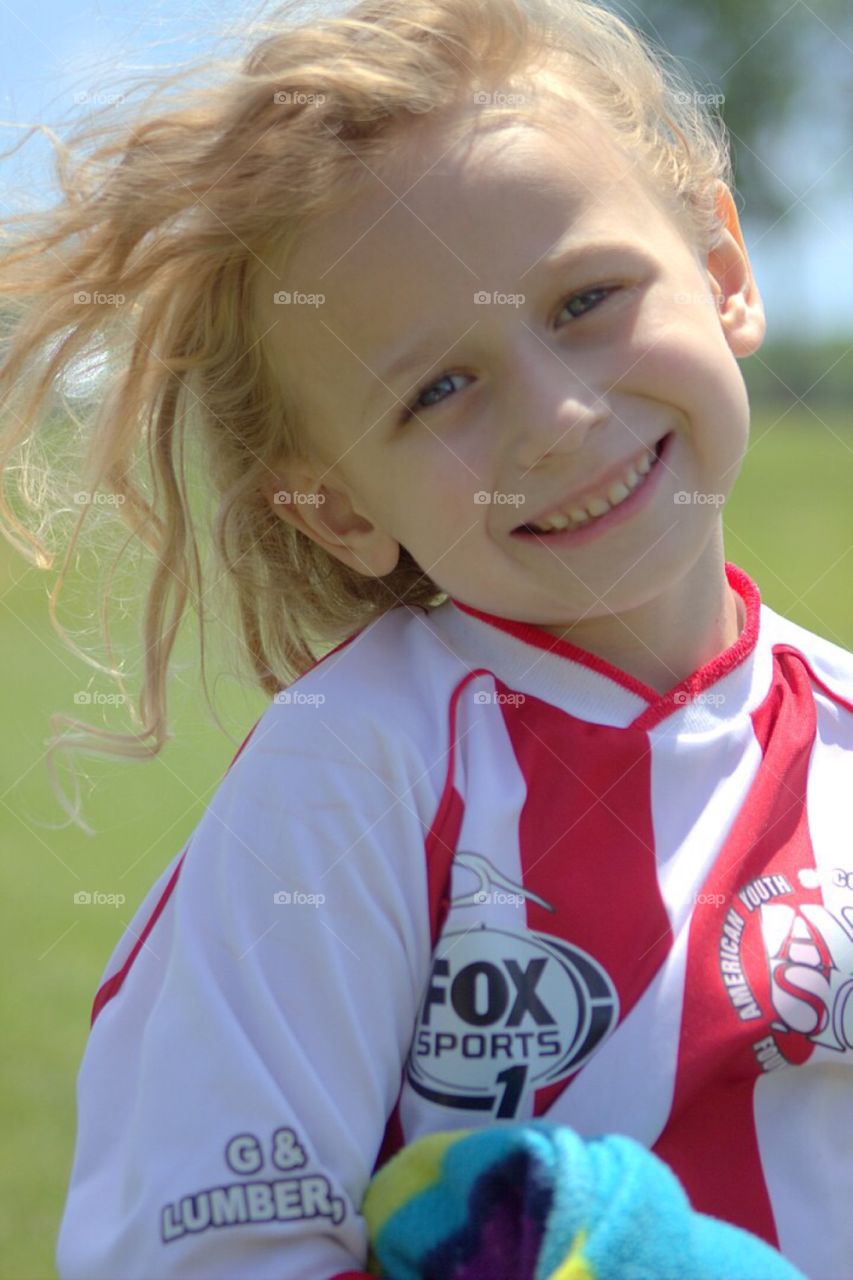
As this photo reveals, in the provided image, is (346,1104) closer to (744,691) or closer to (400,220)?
(744,691)

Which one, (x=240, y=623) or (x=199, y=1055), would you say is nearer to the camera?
(x=199, y=1055)

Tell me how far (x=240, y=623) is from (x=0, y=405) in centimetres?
37

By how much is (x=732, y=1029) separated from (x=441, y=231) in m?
0.74

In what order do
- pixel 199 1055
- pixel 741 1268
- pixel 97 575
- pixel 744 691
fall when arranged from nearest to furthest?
pixel 741 1268 → pixel 199 1055 → pixel 744 691 → pixel 97 575

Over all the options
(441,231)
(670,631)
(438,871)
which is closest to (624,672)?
(670,631)

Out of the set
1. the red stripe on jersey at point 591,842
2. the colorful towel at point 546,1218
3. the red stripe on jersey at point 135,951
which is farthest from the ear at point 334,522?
the colorful towel at point 546,1218

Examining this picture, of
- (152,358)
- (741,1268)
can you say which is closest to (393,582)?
(152,358)

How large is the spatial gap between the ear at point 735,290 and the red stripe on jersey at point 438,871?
0.61 meters

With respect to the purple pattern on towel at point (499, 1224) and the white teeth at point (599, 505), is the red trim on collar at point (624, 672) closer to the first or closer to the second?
the white teeth at point (599, 505)

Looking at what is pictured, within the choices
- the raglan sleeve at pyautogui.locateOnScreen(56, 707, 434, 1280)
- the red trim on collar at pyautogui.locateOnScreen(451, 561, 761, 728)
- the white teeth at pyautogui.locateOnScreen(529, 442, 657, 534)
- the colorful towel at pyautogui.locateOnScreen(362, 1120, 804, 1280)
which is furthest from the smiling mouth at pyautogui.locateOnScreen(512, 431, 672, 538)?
the colorful towel at pyautogui.locateOnScreen(362, 1120, 804, 1280)

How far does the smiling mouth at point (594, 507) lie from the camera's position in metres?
1.38

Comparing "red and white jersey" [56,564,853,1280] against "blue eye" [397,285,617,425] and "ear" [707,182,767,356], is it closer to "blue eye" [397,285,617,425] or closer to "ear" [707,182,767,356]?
"blue eye" [397,285,617,425]

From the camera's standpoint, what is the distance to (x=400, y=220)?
1.34 m

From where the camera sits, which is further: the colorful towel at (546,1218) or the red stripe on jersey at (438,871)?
the red stripe on jersey at (438,871)
